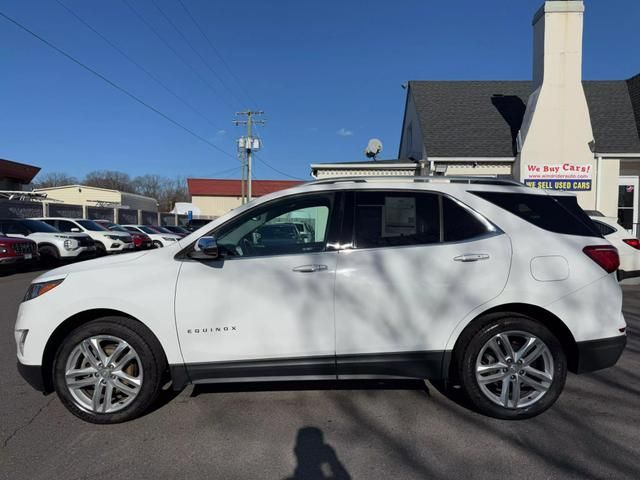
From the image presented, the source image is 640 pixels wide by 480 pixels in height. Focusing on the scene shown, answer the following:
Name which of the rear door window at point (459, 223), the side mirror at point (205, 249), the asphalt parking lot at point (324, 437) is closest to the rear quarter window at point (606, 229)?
the asphalt parking lot at point (324, 437)

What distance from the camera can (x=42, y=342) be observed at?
338cm

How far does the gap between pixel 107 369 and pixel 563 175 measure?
13.2 m

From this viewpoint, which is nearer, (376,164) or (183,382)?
(183,382)

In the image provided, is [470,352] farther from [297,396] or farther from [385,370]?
[297,396]

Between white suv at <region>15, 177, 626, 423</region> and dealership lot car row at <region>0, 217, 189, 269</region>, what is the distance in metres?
10.6

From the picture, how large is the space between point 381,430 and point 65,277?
2.63 meters

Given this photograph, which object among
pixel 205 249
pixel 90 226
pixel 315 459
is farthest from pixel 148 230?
pixel 315 459

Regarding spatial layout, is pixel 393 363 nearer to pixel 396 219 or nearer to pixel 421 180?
pixel 396 219

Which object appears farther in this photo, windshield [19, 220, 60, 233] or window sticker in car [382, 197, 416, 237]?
windshield [19, 220, 60, 233]

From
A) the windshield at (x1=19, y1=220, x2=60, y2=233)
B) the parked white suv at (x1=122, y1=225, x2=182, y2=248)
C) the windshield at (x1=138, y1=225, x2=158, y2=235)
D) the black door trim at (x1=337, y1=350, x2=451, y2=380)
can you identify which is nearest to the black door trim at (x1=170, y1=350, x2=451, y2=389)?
the black door trim at (x1=337, y1=350, x2=451, y2=380)

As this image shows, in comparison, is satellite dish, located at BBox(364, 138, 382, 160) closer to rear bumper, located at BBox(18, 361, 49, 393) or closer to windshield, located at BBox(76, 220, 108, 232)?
windshield, located at BBox(76, 220, 108, 232)

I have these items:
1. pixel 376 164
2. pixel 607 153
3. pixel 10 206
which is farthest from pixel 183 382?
pixel 10 206

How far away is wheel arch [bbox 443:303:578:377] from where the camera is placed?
11.3 feet

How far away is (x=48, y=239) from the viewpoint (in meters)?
14.6
